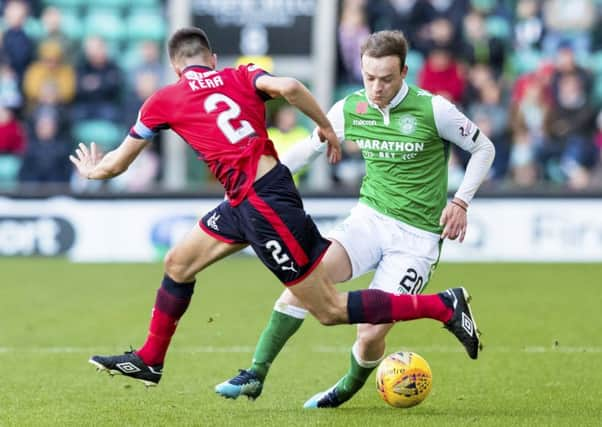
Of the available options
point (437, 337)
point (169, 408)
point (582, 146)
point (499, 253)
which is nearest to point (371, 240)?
point (169, 408)

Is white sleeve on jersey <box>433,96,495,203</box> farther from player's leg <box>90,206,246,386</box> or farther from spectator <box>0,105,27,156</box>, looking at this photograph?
spectator <box>0,105,27,156</box>

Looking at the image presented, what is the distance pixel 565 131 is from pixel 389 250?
11007mm

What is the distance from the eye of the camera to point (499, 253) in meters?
16.4

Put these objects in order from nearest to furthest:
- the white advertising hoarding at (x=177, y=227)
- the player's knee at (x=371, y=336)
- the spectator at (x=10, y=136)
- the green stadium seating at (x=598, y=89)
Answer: the player's knee at (x=371, y=336) → the white advertising hoarding at (x=177, y=227) → the spectator at (x=10, y=136) → the green stadium seating at (x=598, y=89)

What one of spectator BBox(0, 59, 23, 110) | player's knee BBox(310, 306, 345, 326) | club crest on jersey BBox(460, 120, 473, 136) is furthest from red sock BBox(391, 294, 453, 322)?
spectator BBox(0, 59, 23, 110)

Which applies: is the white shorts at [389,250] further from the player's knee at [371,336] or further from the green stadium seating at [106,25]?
the green stadium seating at [106,25]

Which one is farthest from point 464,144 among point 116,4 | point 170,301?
point 116,4

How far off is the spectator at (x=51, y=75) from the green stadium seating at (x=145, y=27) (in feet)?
5.13

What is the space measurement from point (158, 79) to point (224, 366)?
1039cm

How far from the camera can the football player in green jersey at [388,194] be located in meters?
7.30

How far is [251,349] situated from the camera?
997cm

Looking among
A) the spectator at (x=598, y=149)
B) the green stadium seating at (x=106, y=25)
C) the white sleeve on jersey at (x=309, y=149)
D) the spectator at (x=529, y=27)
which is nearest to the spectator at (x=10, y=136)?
the green stadium seating at (x=106, y=25)

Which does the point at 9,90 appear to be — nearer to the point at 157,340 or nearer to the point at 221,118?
the point at 157,340

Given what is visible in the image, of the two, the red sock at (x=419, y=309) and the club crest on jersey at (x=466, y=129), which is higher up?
the club crest on jersey at (x=466, y=129)
